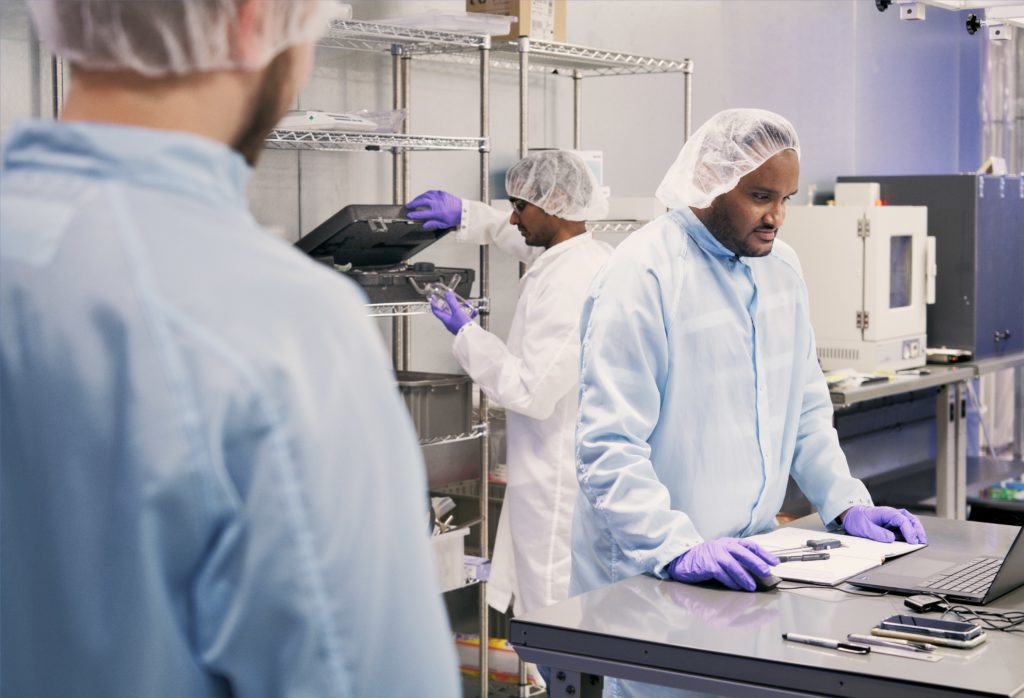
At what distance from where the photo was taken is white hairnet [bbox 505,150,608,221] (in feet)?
10.9

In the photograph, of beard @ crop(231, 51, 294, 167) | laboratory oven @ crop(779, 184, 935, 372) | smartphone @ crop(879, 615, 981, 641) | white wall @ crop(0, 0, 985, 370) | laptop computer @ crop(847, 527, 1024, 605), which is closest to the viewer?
beard @ crop(231, 51, 294, 167)

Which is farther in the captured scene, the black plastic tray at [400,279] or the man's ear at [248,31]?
the black plastic tray at [400,279]

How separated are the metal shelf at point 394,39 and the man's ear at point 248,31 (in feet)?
7.40

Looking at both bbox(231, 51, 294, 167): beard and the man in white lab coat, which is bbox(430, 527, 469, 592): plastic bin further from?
bbox(231, 51, 294, 167): beard

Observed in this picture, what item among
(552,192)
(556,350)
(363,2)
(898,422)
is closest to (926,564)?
(556,350)

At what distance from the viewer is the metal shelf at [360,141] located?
2.82 meters

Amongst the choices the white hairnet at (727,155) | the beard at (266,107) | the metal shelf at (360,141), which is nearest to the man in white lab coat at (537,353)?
the metal shelf at (360,141)

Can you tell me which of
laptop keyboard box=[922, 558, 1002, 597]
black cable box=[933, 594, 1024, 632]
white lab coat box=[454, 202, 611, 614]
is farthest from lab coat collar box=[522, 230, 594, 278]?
black cable box=[933, 594, 1024, 632]

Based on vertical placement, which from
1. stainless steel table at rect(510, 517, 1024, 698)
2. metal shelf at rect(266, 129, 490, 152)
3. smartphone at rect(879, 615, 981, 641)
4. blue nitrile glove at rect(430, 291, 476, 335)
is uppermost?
metal shelf at rect(266, 129, 490, 152)

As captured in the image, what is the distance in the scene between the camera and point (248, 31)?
77 centimetres

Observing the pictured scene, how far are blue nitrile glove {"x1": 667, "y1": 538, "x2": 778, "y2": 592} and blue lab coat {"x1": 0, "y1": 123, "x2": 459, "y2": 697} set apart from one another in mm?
1241

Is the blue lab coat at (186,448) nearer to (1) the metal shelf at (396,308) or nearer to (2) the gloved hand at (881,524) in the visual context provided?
(2) the gloved hand at (881,524)

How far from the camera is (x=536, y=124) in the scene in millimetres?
4047

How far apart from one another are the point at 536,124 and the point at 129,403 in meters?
3.46
